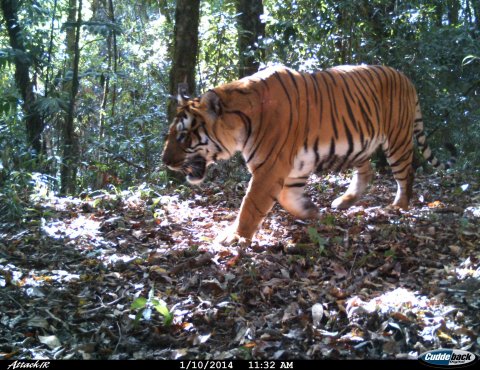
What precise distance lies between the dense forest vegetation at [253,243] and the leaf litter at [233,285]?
14 millimetres

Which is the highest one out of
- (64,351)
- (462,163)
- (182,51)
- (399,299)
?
(182,51)

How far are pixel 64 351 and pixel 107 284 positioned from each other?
906 millimetres

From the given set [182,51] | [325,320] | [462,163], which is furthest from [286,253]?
[462,163]

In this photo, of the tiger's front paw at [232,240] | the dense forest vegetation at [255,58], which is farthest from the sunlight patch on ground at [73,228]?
the tiger's front paw at [232,240]

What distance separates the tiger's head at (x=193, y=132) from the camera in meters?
4.91

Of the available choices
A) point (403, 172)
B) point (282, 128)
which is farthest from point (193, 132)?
point (403, 172)

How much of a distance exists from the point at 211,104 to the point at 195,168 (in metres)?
0.70

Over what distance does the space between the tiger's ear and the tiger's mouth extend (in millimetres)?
467

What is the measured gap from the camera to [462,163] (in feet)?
26.7

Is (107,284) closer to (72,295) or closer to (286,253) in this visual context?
(72,295)

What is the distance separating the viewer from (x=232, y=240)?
4.66 meters

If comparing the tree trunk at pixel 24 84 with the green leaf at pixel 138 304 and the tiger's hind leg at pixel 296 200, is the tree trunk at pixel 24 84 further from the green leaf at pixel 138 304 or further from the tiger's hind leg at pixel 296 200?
the green leaf at pixel 138 304

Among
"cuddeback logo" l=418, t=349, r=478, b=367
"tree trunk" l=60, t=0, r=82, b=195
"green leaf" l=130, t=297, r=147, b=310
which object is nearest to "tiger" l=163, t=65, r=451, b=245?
"green leaf" l=130, t=297, r=147, b=310

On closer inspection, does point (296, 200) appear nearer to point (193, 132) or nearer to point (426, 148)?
point (193, 132)
